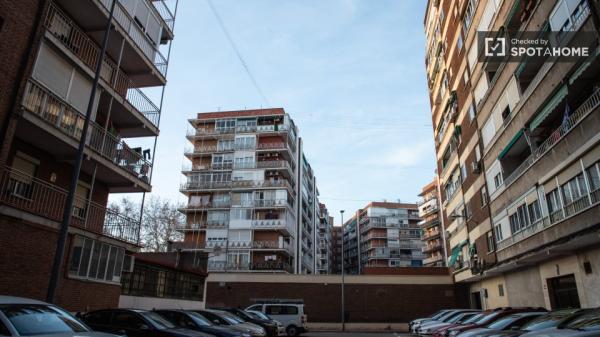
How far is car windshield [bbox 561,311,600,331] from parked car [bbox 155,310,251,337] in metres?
8.49

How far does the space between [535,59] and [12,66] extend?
804 inches

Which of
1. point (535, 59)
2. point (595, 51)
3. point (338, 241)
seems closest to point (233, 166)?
point (535, 59)

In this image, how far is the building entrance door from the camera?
17.4 m

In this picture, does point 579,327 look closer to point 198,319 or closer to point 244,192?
point 198,319

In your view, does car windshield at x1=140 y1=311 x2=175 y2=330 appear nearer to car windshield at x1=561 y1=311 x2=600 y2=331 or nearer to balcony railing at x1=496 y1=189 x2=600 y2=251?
car windshield at x1=561 y1=311 x2=600 y2=331

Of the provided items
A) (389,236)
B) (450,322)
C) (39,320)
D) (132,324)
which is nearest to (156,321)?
(132,324)

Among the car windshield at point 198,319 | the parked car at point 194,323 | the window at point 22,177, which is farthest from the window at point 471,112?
the window at point 22,177

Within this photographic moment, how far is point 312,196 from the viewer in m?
84.5

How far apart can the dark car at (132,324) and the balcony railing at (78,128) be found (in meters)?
6.22

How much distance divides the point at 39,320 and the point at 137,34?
47.0 ft

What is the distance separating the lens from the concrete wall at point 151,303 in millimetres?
17141

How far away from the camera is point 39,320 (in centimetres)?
661

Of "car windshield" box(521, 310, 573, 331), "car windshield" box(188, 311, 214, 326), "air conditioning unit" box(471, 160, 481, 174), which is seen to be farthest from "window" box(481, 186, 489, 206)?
"car windshield" box(188, 311, 214, 326)

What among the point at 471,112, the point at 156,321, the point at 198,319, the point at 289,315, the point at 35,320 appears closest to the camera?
the point at 35,320
